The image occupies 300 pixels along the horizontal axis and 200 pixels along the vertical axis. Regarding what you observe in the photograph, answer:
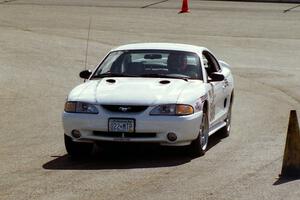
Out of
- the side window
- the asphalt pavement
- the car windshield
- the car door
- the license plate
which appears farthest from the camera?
the side window

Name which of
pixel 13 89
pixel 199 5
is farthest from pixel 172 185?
pixel 199 5

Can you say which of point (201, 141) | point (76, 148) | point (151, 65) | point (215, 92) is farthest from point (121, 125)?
point (215, 92)

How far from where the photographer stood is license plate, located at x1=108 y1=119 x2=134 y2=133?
37.8ft

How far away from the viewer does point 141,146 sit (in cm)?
1239

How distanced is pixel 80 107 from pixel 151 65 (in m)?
1.63

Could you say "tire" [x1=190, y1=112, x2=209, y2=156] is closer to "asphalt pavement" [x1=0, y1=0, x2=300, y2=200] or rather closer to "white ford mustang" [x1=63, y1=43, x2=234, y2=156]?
"white ford mustang" [x1=63, y1=43, x2=234, y2=156]

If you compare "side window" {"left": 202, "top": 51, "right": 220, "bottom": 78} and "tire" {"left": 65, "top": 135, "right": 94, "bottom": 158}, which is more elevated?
"side window" {"left": 202, "top": 51, "right": 220, "bottom": 78}

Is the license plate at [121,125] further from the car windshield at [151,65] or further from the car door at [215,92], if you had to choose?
the car door at [215,92]

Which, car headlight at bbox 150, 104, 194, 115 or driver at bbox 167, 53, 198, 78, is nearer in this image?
car headlight at bbox 150, 104, 194, 115

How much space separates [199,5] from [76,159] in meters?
A: 26.7

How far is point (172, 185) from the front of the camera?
33.0ft

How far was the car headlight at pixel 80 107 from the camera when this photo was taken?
1166cm

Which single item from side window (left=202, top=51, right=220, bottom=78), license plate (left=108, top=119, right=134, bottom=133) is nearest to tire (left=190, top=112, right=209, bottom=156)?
license plate (left=108, top=119, right=134, bottom=133)

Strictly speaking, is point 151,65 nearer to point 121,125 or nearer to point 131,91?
point 131,91
